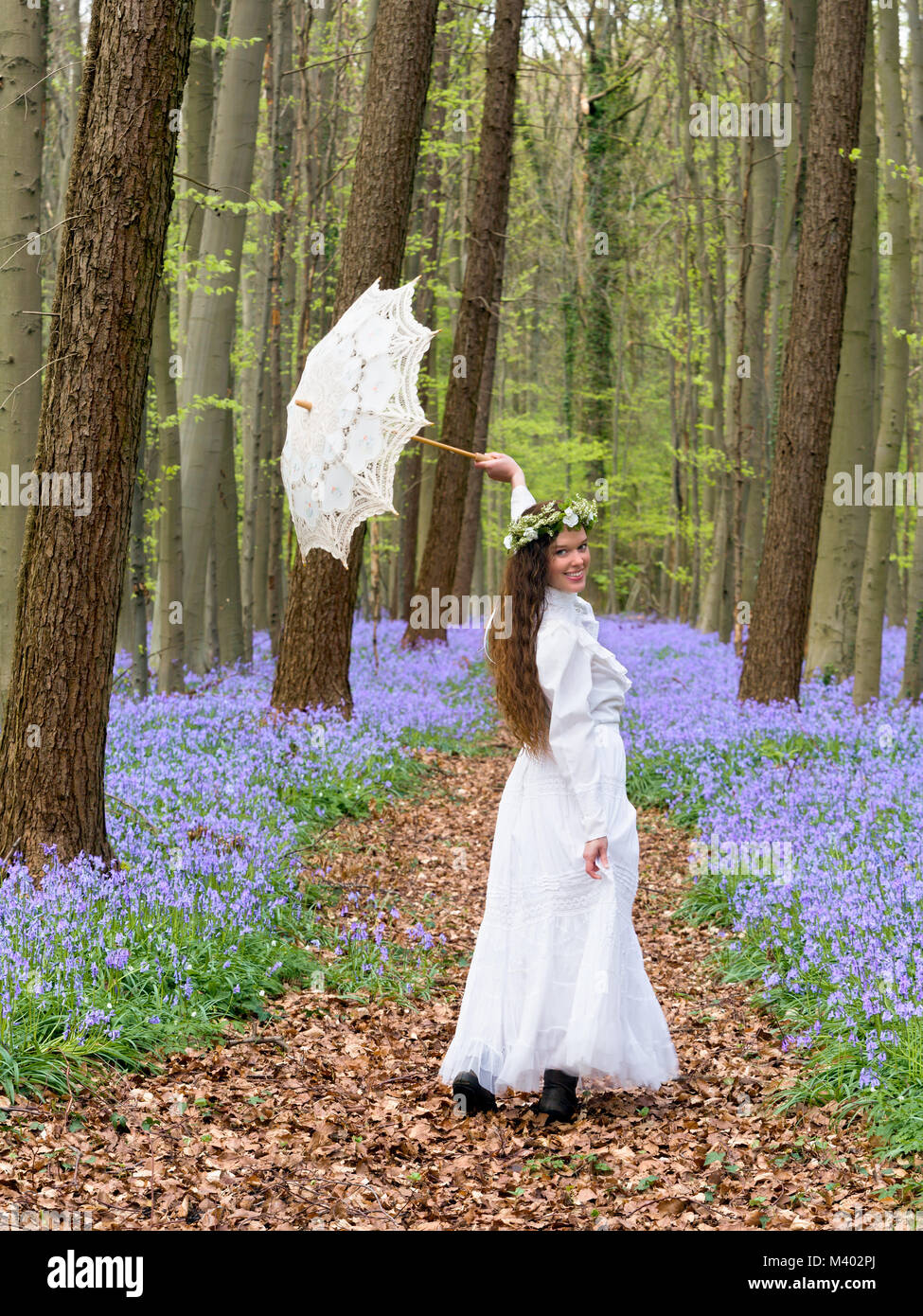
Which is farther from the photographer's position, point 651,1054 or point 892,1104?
point 651,1054

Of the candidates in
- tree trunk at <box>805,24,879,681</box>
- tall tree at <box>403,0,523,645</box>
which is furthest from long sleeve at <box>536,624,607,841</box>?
tall tree at <box>403,0,523,645</box>

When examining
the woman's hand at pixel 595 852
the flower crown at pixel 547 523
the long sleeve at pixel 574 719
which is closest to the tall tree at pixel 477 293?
the flower crown at pixel 547 523

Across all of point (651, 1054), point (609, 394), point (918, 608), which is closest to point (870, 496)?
point (918, 608)

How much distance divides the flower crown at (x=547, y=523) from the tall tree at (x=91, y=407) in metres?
2.40

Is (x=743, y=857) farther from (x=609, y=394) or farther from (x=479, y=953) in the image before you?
(x=609, y=394)

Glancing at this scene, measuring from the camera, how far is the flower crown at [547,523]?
487cm

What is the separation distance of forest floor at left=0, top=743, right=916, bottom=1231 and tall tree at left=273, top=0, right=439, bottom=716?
5.44 meters

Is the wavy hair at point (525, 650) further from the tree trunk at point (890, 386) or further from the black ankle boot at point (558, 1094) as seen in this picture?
the tree trunk at point (890, 386)

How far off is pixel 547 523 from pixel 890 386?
367 inches

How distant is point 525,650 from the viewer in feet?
16.0

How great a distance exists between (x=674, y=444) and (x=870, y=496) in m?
18.7

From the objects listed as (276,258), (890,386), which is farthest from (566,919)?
(276,258)

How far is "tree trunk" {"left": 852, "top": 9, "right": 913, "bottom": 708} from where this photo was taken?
475 inches

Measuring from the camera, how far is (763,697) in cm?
1188
